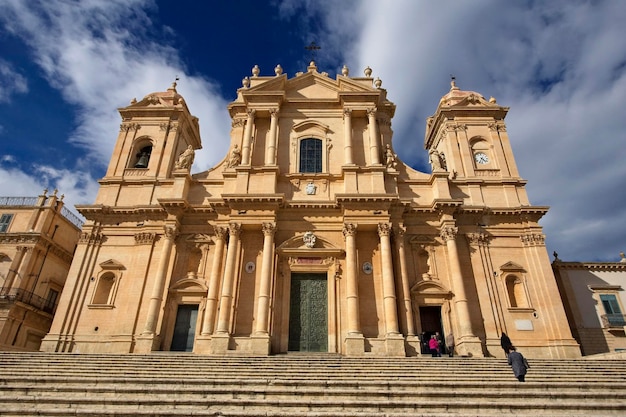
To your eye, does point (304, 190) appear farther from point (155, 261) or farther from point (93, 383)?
point (93, 383)

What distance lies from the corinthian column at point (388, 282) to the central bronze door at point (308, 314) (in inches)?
108

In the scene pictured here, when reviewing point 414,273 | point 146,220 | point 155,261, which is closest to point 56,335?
point 155,261

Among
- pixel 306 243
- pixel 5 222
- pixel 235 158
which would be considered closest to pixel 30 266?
pixel 5 222

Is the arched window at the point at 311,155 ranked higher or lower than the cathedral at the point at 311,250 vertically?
higher

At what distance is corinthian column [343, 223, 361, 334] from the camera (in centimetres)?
1672

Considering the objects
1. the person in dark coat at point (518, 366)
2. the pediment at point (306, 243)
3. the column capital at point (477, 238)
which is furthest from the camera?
the column capital at point (477, 238)

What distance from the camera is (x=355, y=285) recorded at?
17.5m

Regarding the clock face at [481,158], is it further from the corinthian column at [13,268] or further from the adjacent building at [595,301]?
the corinthian column at [13,268]

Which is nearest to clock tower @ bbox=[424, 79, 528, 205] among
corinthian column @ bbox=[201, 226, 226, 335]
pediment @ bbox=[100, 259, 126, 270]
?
corinthian column @ bbox=[201, 226, 226, 335]

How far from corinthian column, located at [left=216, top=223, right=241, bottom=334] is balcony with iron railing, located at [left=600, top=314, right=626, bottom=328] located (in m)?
18.4

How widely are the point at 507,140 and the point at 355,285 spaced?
42.0ft

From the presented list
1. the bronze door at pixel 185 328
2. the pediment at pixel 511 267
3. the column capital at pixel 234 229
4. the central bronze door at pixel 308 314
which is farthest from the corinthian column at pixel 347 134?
the bronze door at pixel 185 328

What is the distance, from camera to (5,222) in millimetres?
26078

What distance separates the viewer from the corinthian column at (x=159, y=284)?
17406mm
